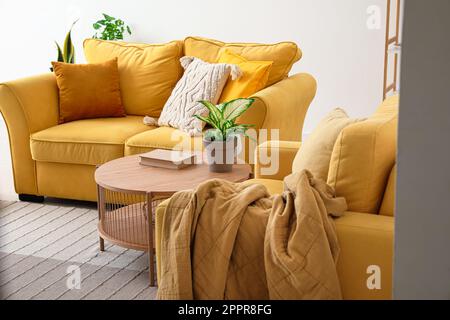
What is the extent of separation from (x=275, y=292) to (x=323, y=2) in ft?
11.0

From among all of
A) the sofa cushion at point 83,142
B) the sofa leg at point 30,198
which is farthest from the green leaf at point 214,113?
the sofa leg at point 30,198

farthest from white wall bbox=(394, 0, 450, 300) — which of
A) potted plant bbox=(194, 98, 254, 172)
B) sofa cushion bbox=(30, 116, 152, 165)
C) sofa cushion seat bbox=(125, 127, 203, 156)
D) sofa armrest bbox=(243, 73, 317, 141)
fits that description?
sofa cushion bbox=(30, 116, 152, 165)

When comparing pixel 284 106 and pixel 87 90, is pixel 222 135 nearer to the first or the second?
pixel 284 106

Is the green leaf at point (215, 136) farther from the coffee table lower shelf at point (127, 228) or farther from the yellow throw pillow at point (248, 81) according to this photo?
the yellow throw pillow at point (248, 81)

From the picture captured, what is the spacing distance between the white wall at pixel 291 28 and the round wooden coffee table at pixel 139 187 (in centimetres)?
137

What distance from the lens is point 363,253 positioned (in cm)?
215

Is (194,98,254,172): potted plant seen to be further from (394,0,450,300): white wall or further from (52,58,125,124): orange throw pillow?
(394,0,450,300): white wall

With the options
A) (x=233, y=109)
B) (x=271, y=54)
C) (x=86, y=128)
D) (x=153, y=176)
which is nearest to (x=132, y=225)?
(x=153, y=176)

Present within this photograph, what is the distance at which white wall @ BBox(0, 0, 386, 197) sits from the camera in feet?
16.6

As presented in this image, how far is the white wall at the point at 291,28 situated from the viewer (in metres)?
5.05

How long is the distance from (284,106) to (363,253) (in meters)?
1.79

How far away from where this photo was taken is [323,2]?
5.07 meters
